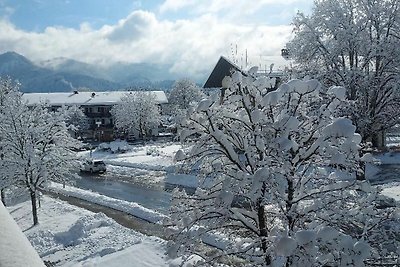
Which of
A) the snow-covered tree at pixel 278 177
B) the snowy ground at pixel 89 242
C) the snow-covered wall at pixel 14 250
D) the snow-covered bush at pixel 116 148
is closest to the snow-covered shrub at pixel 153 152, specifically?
the snow-covered bush at pixel 116 148

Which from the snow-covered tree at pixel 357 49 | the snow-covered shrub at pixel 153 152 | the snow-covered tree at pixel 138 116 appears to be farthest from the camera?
the snow-covered tree at pixel 138 116

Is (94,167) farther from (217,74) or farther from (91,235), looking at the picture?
(217,74)

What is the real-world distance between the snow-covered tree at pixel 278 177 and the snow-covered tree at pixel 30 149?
1444 cm

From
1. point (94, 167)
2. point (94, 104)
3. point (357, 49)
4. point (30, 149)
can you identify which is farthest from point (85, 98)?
point (357, 49)

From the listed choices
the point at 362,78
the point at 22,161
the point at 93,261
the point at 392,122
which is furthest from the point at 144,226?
the point at 392,122

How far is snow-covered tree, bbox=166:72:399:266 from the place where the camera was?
5.98 meters

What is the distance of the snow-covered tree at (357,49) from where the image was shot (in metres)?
22.7

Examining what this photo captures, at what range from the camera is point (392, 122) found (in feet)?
82.1

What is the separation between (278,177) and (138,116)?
189ft

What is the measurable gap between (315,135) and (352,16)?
1919 cm

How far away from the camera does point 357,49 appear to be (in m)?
23.2

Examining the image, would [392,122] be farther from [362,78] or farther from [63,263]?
[63,263]

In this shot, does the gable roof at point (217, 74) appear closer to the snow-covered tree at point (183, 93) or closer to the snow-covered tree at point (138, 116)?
the snow-covered tree at point (138, 116)

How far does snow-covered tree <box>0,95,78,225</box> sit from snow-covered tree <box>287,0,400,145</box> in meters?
13.6
